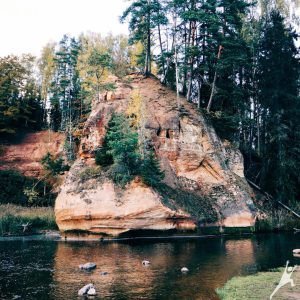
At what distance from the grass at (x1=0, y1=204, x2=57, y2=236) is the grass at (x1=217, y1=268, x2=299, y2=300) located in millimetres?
25320

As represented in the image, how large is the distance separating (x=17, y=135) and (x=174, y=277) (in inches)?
1791

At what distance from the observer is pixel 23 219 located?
41469 millimetres

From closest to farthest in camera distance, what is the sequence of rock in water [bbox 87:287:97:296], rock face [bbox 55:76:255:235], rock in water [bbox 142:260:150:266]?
rock in water [bbox 87:287:97:296], rock in water [bbox 142:260:150:266], rock face [bbox 55:76:255:235]

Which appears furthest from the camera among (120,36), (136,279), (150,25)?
(120,36)

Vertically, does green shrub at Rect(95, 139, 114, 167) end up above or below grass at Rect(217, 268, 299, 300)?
above

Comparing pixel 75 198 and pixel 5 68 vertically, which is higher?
pixel 5 68

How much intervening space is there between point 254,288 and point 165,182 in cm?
2375

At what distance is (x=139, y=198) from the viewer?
3719 centimetres

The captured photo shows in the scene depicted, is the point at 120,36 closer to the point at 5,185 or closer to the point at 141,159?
the point at 5,185

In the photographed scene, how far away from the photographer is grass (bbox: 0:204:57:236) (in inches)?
1590

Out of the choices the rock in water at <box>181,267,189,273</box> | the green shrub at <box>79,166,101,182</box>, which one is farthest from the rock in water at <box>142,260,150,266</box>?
the green shrub at <box>79,166,101,182</box>

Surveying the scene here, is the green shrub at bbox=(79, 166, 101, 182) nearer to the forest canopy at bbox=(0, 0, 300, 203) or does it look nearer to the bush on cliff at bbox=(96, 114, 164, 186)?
the bush on cliff at bbox=(96, 114, 164, 186)

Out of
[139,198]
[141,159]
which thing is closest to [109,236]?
[139,198]

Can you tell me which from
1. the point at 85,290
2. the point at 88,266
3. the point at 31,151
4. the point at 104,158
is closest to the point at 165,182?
the point at 104,158
